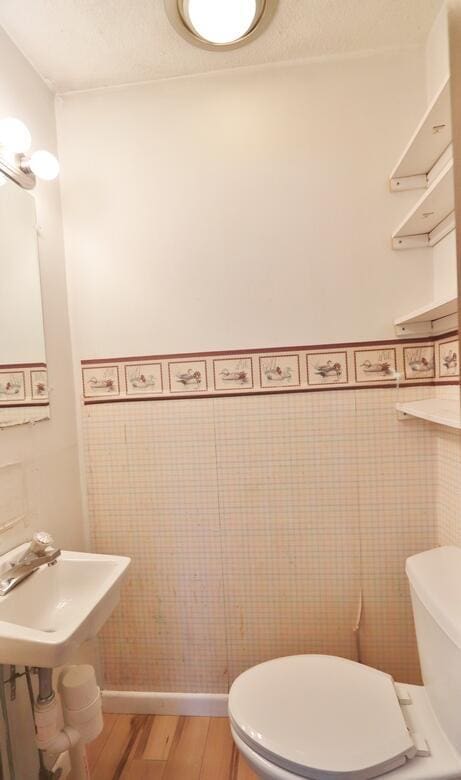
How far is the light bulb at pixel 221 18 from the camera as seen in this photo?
1.08 metres

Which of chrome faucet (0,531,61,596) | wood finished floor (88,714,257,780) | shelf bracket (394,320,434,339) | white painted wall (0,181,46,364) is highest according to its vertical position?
white painted wall (0,181,46,364)

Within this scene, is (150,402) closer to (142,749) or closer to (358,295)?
(358,295)

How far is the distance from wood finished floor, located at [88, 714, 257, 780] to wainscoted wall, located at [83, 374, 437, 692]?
4.5 inches

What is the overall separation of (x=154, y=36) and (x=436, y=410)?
4.90 ft

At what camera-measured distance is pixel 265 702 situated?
979 mm

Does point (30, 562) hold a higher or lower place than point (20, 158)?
lower

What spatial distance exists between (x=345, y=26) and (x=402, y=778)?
6.84 ft

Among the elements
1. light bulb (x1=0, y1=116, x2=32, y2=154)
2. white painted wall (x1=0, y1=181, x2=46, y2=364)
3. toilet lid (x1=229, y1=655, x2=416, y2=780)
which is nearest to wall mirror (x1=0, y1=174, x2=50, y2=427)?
white painted wall (x1=0, y1=181, x2=46, y2=364)

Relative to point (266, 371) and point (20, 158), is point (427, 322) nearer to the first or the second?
point (266, 371)

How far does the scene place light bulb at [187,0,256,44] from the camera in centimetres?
108

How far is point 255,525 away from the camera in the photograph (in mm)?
1417

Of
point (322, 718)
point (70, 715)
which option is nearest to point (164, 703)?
point (70, 715)

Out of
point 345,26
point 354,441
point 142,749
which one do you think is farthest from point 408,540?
point 345,26

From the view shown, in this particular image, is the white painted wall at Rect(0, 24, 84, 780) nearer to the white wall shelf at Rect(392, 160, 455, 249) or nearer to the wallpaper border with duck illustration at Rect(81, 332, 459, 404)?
the wallpaper border with duck illustration at Rect(81, 332, 459, 404)
